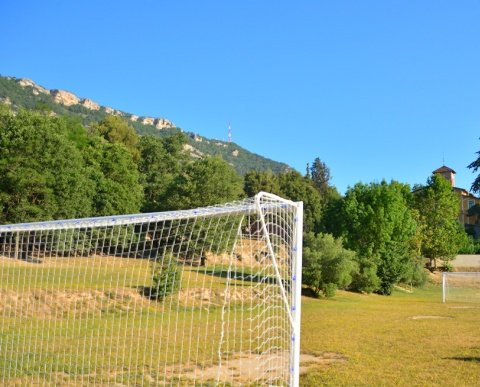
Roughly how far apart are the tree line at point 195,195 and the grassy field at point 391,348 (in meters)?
10.5

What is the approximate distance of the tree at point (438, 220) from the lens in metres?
52.1

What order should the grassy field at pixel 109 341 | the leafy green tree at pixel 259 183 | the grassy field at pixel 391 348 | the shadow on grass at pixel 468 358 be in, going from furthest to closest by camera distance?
1. the leafy green tree at pixel 259 183
2. the shadow on grass at pixel 468 358
3. the grassy field at pixel 391 348
4. the grassy field at pixel 109 341

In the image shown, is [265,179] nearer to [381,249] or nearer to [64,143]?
[381,249]

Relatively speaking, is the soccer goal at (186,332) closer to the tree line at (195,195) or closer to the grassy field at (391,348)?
the grassy field at (391,348)

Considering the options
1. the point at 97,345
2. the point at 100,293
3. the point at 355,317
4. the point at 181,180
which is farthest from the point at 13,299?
the point at 181,180

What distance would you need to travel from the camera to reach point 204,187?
37.8 metres

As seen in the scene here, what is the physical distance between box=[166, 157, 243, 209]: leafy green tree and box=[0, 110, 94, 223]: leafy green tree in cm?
846

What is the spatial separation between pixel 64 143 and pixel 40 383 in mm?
26107

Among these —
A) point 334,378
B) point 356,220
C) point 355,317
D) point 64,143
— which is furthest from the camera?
point 356,220

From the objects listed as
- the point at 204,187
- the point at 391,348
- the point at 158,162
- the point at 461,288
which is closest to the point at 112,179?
the point at 204,187

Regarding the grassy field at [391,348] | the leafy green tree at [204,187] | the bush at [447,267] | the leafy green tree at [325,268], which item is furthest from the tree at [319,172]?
the grassy field at [391,348]

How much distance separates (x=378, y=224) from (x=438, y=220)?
16.6 meters

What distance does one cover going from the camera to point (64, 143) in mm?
31375

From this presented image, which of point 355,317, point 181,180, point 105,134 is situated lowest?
point 355,317
